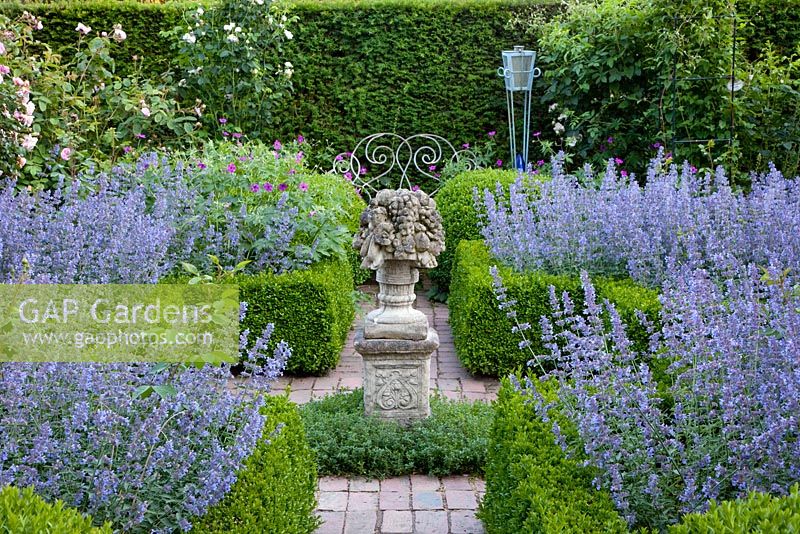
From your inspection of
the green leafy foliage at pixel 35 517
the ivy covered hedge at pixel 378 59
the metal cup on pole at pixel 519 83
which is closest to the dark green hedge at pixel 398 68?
the ivy covered hedge at pixel 378 59

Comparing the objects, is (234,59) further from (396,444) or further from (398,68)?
(396,444)

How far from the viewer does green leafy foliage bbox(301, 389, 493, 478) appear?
15.1 ft

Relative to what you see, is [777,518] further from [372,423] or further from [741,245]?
[741,245]

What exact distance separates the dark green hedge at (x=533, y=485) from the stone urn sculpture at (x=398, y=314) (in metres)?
1.07

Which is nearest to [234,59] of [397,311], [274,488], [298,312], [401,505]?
[298,312]

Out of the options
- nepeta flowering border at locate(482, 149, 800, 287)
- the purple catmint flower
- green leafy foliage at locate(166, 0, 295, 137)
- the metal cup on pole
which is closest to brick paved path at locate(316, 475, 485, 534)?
the purple catmint flower

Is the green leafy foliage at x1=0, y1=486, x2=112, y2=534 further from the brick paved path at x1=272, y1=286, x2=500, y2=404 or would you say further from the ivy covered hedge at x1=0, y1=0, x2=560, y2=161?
the ivy covered hedge at x1=0, y1=0, x2=560, y2=161

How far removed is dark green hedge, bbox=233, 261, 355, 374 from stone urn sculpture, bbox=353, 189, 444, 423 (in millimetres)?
986

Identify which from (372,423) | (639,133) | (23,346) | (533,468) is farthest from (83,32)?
(533,468)

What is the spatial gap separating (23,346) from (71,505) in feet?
1.87

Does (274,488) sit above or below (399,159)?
below

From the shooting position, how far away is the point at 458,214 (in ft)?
26.3

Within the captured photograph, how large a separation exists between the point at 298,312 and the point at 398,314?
120cm

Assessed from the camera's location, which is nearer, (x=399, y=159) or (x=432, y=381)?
(x=432, y=381)
